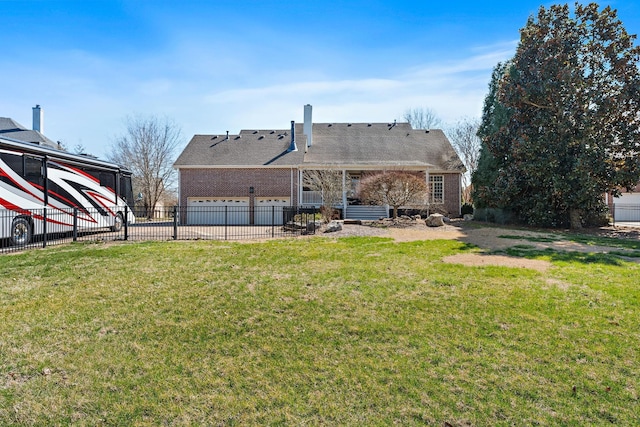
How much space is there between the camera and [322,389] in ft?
11.9

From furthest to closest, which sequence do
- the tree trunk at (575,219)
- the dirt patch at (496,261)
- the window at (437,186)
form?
the window at (437,186) < the tree trunk at (575,219) < the dirt patch at (496,261)

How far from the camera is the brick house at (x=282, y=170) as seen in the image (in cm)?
2261

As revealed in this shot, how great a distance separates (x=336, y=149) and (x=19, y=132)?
782 inches

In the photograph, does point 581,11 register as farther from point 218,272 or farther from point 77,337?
point 77,337

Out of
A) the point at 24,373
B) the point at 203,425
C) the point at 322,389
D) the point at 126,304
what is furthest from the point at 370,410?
the point at 126,304

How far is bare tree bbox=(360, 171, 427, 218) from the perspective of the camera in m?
17.4

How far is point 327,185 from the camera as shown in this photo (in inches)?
719

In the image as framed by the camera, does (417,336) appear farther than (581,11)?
No

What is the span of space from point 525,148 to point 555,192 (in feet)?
7.17

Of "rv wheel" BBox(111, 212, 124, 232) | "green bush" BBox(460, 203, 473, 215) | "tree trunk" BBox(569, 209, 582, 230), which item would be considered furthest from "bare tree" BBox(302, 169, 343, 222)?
"tree trunk" BBox(569, 209, 582, 230)

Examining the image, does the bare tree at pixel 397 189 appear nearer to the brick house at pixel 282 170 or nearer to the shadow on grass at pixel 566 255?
the brick house at pixel 282 170

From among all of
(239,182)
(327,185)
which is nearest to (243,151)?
(239,182)

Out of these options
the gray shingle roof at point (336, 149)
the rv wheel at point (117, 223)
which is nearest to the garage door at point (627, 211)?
the gray shingle roof at point (336, 149)

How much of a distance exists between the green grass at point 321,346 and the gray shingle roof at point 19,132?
1998cm
